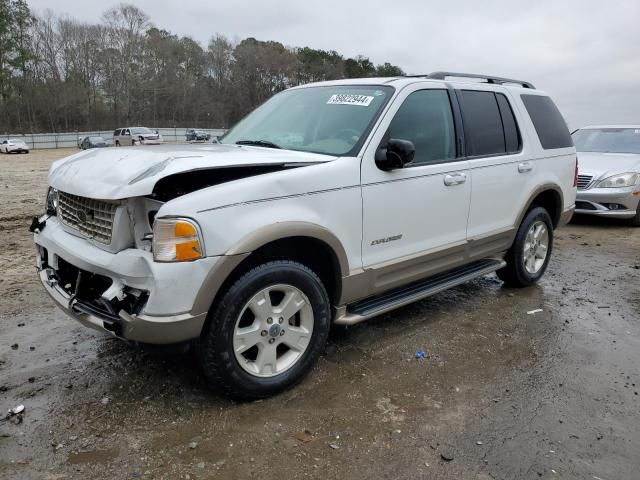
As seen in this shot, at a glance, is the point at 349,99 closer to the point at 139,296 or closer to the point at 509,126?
the point at 509,126

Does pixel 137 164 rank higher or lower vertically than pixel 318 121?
lower

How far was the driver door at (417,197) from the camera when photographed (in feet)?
11.7

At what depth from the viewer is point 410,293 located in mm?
3979

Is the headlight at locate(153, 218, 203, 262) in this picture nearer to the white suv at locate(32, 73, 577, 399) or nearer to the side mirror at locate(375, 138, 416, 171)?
the white suv at locate(32, 73, 577, 399)

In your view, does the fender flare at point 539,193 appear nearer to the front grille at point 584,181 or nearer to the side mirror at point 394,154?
the side mirror at point 394,154

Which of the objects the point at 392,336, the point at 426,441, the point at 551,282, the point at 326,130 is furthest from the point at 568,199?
the point at 426,441

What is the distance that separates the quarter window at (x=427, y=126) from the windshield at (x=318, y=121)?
0.20 meters

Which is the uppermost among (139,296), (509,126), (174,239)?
(509,126)

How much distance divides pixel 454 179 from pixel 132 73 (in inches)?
3000

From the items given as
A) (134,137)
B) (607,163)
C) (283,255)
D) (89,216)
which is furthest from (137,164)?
(134,137)

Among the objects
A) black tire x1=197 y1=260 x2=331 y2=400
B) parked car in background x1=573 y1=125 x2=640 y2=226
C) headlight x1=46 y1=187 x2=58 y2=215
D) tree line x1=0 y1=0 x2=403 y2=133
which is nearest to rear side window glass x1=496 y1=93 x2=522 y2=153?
black tire x1=197 y1=260 x2=331 y2=400

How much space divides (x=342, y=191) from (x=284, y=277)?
70cm

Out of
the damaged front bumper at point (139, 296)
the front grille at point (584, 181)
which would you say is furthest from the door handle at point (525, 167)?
the front grille at point (584, 181)

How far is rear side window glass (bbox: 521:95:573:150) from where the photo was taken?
17.0 ft
